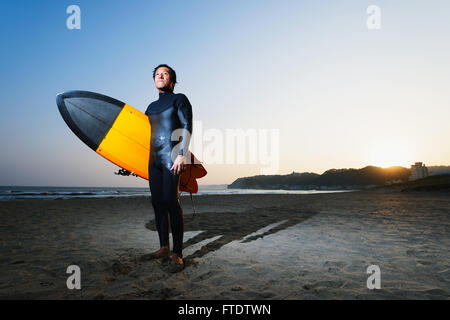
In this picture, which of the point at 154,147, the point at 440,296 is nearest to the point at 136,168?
the point at 154,147

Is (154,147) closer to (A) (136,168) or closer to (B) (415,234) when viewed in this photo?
(A) (136,168)

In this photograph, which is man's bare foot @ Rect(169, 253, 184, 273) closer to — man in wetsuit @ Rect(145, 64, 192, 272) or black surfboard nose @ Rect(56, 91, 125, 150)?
man in wetsuit @ Rect(145, 64, 192, 272)

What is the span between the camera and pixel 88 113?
3658 millimetres

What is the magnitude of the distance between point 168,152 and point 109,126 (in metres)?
1.38

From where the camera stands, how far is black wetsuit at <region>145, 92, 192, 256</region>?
281 cm

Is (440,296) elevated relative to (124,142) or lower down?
lower down

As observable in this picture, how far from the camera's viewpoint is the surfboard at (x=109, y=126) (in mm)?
3480

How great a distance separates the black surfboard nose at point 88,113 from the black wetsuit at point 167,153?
3.31 ft

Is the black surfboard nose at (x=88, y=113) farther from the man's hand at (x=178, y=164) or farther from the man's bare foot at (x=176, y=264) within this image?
the man's bare foot at (x=176, y=264)

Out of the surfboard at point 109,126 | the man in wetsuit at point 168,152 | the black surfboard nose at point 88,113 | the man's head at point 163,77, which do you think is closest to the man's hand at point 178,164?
the man in wetsuit at point 168,152

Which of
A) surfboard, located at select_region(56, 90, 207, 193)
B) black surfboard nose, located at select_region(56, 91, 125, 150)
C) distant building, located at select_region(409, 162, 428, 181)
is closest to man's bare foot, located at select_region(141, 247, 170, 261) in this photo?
surfboard, located at select_region(56, 90, 207, 193)

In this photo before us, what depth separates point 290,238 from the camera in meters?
4.22
